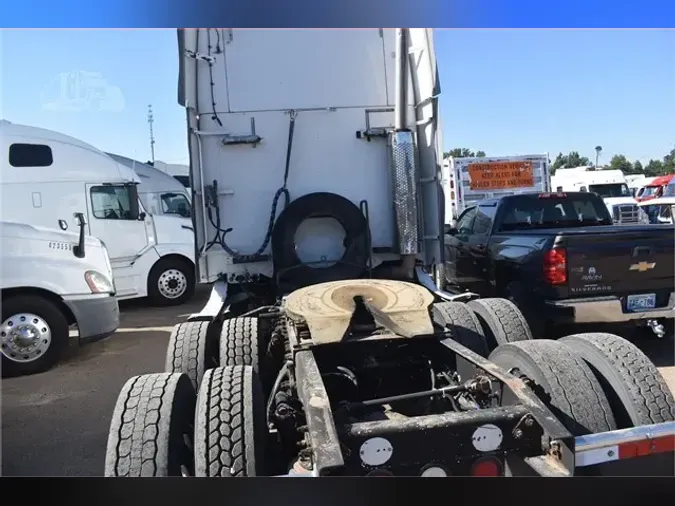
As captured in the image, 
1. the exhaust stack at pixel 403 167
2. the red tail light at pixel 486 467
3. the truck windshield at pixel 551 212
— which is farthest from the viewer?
the truck windshield at pixel 551 212

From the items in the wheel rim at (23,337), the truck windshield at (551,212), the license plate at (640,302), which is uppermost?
the truck windshield at (551,212)

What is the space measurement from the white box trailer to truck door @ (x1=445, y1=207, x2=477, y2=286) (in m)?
8.46

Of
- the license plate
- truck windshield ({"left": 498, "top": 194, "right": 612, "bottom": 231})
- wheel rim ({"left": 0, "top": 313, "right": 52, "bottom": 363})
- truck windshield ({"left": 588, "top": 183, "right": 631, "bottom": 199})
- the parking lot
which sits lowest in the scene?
the parking lot

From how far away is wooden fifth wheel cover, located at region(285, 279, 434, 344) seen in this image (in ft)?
10.9

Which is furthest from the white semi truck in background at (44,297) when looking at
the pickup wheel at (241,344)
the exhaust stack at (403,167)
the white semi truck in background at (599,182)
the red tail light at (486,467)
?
the white semi truck in background at (599,182)

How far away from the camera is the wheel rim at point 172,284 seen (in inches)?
404

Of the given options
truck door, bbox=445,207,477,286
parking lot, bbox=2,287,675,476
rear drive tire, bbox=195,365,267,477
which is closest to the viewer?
rear drive tire, bbox=195,365,267,477

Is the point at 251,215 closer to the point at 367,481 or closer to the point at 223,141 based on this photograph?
the point at 223,141

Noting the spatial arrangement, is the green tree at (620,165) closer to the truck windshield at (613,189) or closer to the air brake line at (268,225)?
the truck windshield at (613,189)

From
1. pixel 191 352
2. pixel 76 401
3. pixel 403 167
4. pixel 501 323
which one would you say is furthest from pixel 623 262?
pixel 76 401

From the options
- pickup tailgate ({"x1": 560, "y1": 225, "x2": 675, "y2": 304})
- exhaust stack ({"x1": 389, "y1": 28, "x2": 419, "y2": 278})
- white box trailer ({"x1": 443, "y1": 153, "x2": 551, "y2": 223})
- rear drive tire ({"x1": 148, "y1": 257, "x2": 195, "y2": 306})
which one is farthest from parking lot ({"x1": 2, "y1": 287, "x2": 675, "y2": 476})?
white box trailer ({"x1": 443, "y1": 153, "x2": 551, "y2": 223})

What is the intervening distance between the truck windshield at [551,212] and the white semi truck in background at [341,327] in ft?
4.65

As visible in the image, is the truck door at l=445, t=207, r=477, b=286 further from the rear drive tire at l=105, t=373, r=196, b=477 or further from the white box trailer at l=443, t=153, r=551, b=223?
the white box trailer at l=443, t=153, r=551, b=223

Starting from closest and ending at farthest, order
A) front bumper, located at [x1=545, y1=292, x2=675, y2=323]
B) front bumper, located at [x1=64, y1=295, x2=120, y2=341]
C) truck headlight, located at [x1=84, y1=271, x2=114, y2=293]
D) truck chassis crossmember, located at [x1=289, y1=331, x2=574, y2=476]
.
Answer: truck chassis crossmember, located at [x1=289, y1=331, x2=574, y2=476] < front bumper, located at [x1=545, y1=292, x2=675, y2=323] < front bumper, located at [x1=64, y1=295, x2=120, y2=341] < truck headlight, located at [x1=84, y1=271, x2=114, y2=293]
